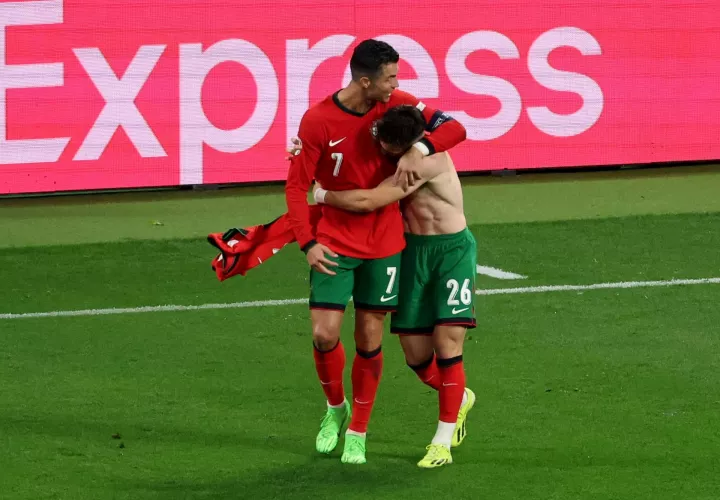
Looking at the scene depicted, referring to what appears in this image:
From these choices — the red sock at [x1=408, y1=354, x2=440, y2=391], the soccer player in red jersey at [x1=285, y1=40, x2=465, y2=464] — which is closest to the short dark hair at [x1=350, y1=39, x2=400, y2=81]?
the soccer player in red jersey at [x1=285, y1=40, x2=465, y2=464]

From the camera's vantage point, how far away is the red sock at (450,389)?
24.5ft

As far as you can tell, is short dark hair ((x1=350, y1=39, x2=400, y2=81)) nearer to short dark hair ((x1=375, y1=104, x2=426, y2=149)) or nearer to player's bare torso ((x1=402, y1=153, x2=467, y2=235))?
short dark hair ((x1=375, y1=104, x2=426, y2=149))

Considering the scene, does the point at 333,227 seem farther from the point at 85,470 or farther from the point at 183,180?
the point at 183,180

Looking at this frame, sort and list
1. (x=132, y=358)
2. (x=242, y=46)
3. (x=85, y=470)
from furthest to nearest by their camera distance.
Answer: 1. (x=242, y=46)
2. (x=132, y=358)
3. (x=85, y=470)

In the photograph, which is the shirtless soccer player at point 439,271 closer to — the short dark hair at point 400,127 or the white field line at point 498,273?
the short dark hair at point 400,127

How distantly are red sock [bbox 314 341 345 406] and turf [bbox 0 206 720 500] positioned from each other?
12.1 inches

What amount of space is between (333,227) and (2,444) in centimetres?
217

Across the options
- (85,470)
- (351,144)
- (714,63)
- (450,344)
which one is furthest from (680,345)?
(714,63)

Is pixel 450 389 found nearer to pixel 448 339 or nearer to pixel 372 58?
pixel 448 339

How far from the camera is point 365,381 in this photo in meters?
7.62

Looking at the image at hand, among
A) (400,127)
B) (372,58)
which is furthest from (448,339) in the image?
(372,58)

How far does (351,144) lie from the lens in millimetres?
7328

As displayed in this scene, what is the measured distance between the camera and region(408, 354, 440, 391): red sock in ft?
25.5

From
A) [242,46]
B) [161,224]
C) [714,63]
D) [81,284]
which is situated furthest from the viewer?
[714,63]
